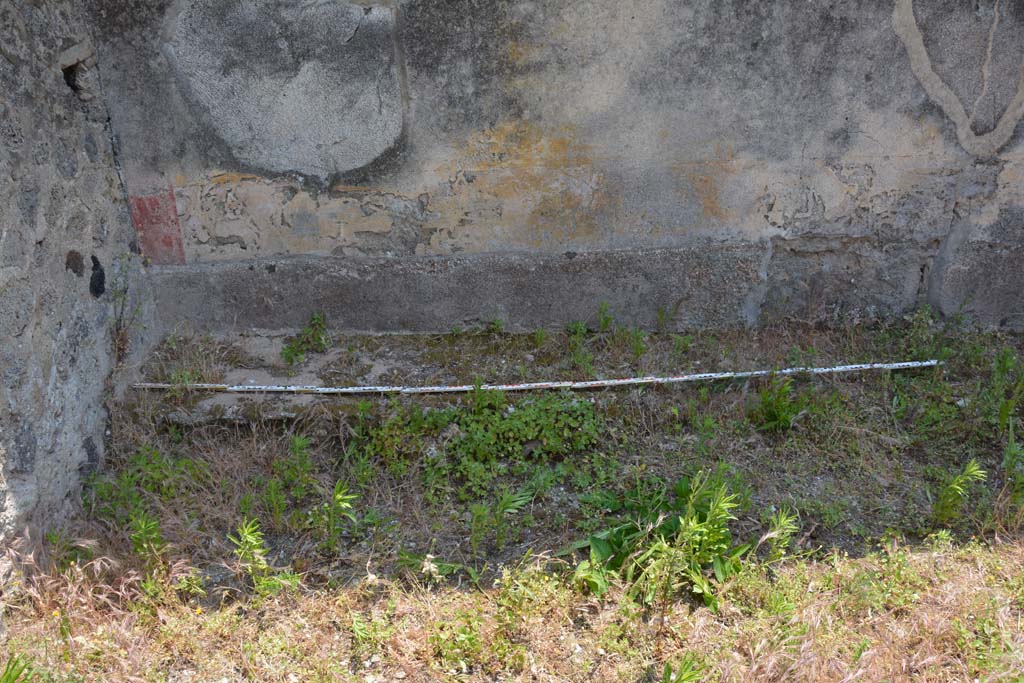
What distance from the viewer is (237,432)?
292cm

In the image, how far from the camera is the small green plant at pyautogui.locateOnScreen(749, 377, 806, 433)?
9.48 feet

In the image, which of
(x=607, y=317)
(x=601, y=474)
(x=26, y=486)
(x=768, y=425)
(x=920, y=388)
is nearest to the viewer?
(x=26, y=486)

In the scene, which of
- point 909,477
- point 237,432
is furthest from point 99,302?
point 909,477

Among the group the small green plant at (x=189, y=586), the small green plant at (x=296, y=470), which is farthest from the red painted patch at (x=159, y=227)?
the small green plant at (x=189, y=586)

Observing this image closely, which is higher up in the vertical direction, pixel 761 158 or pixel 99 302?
pixel 761 158

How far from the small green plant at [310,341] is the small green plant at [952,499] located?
2452 millimetres

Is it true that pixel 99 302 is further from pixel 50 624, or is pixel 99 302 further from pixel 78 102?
pixel 50 624

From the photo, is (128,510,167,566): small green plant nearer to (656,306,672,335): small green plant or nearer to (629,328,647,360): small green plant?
(629,328,647,360): small green plant

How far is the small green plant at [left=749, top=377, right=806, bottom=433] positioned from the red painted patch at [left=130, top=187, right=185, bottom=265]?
252 centimetres

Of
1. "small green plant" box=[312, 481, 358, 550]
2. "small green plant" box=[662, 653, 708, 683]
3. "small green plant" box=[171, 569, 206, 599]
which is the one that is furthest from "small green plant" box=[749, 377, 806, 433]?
"small green plant" box=[171, 569, 206, 599]

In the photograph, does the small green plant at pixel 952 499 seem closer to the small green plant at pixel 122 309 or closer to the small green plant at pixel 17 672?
the small green plant at pixel 17 672

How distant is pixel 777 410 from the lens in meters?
2.89

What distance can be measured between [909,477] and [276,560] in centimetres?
223

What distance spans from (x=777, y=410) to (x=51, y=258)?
8.73 ft
